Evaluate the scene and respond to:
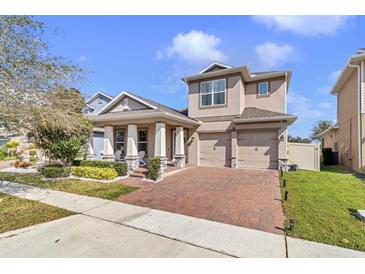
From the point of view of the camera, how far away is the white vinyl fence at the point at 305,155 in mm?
13014

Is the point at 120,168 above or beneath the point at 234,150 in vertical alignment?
beneath

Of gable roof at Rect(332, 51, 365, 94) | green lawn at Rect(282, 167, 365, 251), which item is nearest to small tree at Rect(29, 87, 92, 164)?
green lawn at Rect(282, 167, 365, 251)

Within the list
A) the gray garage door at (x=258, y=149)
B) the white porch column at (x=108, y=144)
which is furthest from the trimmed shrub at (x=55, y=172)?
the gray garage door at (x=258, y=149)

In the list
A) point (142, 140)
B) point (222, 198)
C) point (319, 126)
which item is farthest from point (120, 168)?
point (319, 126)

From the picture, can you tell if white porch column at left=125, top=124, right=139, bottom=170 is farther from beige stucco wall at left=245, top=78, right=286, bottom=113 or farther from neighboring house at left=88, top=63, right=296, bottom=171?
beige stucco wall at left=245, top=78, right=286, bottom=113

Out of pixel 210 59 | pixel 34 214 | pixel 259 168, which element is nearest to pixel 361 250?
pixel 34 214

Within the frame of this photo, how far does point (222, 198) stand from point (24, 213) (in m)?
6.09

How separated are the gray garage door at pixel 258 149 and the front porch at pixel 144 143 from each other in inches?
153

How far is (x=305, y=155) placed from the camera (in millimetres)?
13336

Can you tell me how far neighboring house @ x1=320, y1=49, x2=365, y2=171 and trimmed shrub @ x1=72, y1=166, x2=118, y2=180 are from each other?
46.1 feet

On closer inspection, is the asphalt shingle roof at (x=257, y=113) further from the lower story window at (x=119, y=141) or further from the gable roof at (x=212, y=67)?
the lower story window at (x=119, y=141)

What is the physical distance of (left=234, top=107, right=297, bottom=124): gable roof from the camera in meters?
12.4

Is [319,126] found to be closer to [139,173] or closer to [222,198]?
[139,173]
